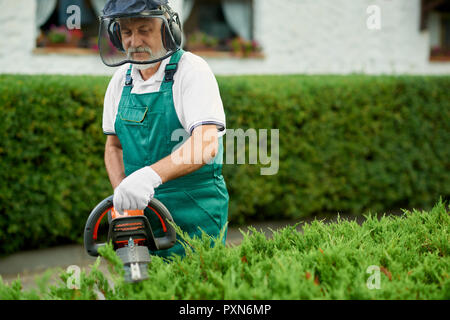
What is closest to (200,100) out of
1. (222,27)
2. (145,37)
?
(145,37)

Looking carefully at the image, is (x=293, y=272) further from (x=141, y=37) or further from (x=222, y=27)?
(x=222, y=27)

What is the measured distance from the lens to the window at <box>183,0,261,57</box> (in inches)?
404

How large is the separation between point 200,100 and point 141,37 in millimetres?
381

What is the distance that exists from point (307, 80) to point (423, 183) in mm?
2383

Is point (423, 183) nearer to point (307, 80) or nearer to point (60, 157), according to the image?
point (307, 80)

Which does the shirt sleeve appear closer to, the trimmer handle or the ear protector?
the ear protector

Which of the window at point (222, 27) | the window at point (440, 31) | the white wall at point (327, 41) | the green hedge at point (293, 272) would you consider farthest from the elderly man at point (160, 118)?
the window at point (440, 31)

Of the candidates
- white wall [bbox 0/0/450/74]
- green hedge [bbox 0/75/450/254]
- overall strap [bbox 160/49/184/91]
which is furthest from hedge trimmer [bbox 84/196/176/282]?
white wall [bbox 0/0/450/74]

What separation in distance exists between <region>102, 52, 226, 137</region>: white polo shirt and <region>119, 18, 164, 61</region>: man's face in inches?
5.9

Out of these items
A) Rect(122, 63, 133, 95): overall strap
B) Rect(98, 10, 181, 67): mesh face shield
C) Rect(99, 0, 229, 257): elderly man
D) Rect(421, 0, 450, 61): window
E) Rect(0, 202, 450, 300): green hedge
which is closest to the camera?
Rect(0, 202, 450, 300): green hedge

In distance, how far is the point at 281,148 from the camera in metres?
6.20

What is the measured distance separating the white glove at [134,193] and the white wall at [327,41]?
25.6 feet

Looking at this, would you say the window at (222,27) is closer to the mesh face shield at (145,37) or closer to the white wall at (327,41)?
the white wall at (327,41)
